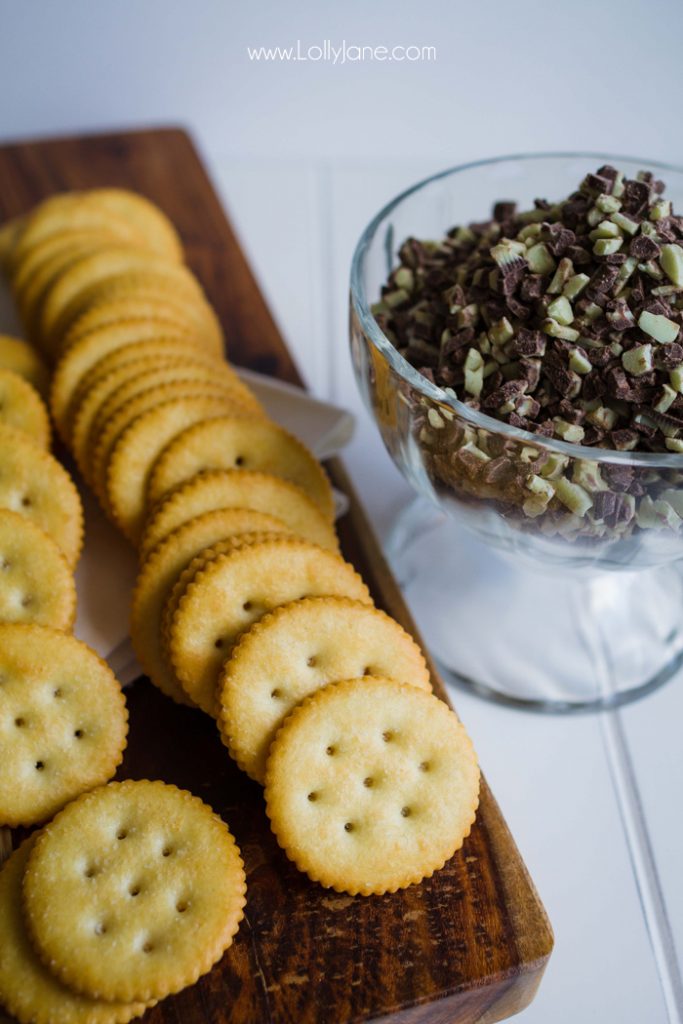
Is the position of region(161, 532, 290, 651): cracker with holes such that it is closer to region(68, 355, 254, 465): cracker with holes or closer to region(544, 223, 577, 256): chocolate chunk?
region(68, 355, 254, 465): cracker with holes

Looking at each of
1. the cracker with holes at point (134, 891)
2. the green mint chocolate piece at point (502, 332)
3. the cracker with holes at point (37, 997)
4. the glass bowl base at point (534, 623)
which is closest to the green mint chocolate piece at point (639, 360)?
the green mint chocolate piece at point (502, 332)

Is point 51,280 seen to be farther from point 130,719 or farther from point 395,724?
point 395,724

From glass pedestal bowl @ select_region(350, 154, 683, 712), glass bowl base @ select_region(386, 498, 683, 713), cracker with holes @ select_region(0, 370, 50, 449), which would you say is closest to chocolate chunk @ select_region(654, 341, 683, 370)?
glass pedestal bowl @ select_region(350, 154, 683, 712)

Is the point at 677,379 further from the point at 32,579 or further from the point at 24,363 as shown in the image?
the point at 24,363

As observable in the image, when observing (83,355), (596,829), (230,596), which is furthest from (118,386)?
(596,829)

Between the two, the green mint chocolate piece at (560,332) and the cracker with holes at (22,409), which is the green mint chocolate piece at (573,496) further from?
the cracker with holes at (22,409)
